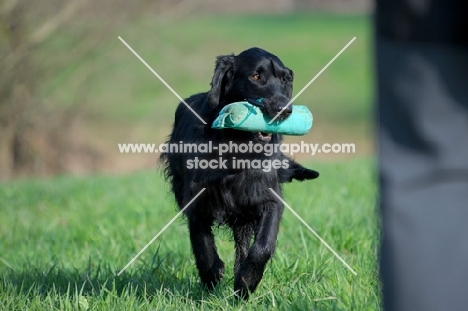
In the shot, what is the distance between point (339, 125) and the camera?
19.7 m

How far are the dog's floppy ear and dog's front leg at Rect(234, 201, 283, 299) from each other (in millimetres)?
674

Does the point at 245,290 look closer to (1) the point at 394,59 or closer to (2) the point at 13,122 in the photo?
(1) the point at 394,59

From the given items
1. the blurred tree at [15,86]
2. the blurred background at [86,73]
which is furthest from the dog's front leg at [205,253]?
the blurred tree at [15,86]

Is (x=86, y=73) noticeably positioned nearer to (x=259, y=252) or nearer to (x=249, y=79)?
(x=249, y=79)

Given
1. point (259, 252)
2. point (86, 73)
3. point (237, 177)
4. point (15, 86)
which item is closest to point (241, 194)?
point (237, 177)

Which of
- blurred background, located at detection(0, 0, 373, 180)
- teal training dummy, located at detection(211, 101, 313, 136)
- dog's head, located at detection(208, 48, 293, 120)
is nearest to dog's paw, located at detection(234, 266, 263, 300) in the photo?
teal training dummy, located at detection(211, 101, 313, 136)

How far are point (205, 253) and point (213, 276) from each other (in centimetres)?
15

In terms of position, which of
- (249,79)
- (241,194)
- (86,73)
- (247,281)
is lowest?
(247,281)

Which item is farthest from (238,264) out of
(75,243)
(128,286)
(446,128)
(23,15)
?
(23,15)

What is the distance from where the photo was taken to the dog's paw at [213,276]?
13.7ft

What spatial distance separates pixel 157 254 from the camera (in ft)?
14.9

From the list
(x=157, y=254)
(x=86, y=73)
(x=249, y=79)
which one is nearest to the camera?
(x=249, y=79)

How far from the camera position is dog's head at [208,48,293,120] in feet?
14.1

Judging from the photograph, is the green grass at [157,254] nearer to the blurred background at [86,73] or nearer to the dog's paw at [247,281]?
the dog's paw at [247,281]
